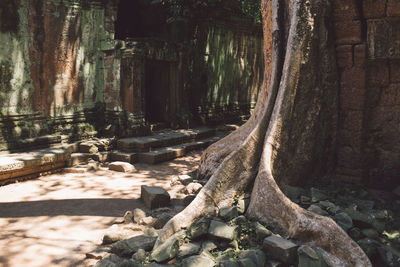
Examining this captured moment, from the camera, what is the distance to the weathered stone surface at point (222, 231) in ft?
9.28

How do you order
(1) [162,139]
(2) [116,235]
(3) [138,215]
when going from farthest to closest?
(1) [162,139] < (3) [138,215] < (2) [116,235]

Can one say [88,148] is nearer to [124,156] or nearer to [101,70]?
[124,156]

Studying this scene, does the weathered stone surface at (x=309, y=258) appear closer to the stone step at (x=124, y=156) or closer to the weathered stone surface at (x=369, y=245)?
the weathered stone surface at (x=369, y=245)

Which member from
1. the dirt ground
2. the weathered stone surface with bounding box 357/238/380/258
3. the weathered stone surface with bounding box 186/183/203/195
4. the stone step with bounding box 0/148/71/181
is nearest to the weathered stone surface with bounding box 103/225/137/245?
the dirt ground

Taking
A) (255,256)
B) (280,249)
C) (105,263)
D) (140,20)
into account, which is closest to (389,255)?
(280,249)

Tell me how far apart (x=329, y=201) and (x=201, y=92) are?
7.42 meters

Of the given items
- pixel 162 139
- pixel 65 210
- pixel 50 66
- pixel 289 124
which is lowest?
pixel 65 210

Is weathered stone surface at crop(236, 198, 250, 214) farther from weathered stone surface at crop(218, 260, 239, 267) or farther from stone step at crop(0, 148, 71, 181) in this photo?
stone step at crop(0, 148, 71, 181)

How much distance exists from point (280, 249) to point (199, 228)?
70cm

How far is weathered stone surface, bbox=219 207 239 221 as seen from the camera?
319cm

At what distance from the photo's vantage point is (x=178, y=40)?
9.84m

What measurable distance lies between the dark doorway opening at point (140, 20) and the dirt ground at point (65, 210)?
16.0ft

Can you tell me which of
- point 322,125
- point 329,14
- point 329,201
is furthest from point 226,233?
point 329,14

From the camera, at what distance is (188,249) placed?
2795 millimetres
